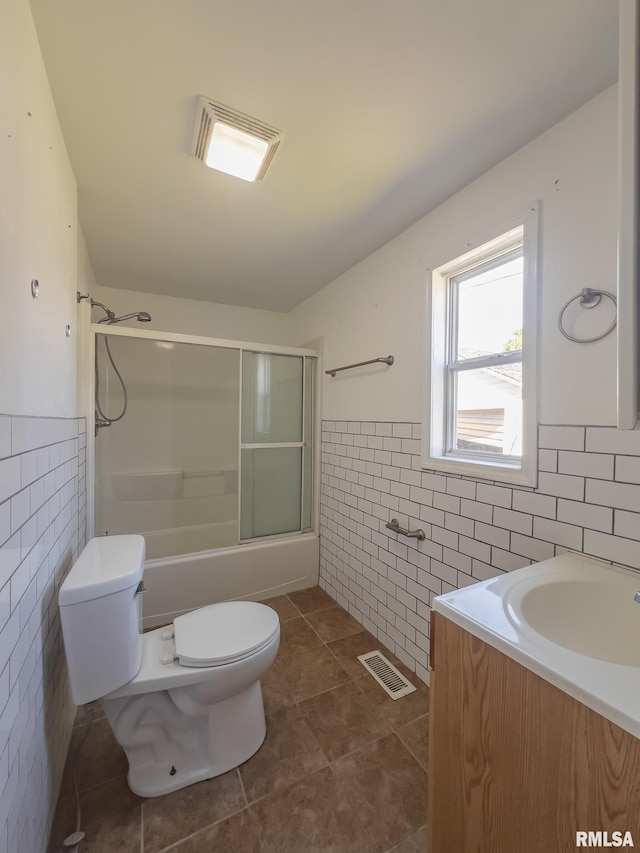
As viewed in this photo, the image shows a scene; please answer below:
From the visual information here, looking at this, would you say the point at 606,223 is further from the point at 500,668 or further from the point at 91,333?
the point at 91,333

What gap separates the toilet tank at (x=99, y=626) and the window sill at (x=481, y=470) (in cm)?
133

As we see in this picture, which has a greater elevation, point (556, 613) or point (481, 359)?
point (481, 359)

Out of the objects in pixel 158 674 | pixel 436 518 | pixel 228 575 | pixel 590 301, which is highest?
pixel 590 301

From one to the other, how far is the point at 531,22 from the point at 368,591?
8.09ft

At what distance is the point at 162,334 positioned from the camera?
226 centimetres

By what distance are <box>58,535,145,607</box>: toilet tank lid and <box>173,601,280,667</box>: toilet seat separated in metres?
0.32

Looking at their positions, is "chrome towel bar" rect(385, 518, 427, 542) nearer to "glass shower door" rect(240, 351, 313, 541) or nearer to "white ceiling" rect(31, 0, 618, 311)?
"glass shower door" rect(240, 351, 313, 541)

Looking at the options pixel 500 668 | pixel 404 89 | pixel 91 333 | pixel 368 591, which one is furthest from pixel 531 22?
pixel 368 591

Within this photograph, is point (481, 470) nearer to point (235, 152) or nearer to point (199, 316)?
point (235, 152)

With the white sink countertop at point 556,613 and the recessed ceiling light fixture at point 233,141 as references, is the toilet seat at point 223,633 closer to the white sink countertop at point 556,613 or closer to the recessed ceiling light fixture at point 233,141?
the white sink countertop at point 556,613

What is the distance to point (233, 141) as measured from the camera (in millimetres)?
1299

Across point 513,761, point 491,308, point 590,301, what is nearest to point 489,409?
point 491,308

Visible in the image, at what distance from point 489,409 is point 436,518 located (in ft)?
1.88

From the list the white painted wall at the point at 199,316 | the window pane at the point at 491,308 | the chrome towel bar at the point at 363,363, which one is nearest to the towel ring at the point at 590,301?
the window pane at the point at 491,308
